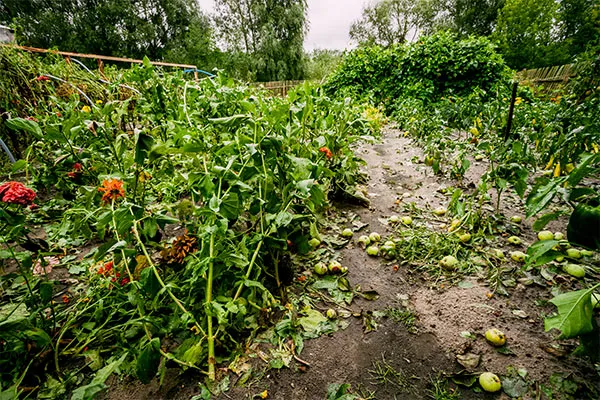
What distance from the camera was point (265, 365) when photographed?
1165mm

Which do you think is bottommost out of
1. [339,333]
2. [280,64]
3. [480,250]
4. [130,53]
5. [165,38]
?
[339,333]

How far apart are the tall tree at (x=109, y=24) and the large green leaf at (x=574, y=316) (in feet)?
76.9

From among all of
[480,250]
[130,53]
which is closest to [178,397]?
[480,250]

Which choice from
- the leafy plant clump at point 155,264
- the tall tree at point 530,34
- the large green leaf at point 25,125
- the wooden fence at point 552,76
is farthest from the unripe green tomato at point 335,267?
Answer: the tall tree at point 530,34

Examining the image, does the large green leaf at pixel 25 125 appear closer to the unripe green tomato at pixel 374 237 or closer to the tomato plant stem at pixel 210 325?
the tomato plant stem at pixel 210 325

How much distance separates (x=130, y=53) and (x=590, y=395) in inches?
1217

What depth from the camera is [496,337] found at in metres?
1.17

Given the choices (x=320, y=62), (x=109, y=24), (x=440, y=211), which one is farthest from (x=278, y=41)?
(x=440, y=211)

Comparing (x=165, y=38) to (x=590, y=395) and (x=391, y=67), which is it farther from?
(x=590, y=395)

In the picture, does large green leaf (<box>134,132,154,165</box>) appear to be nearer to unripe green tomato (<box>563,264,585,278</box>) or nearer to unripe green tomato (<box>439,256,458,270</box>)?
unripe green tomato (<box>439,256,458,270</box>)

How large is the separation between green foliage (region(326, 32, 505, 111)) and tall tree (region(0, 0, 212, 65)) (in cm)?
1630

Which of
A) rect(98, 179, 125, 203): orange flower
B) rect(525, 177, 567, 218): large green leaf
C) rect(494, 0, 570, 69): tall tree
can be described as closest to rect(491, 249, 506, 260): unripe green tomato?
rect(525, 177, 567, 218): large green leaf

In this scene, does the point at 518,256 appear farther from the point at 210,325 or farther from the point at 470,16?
the point at 470,16

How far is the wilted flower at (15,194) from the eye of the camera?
43.5 inches
